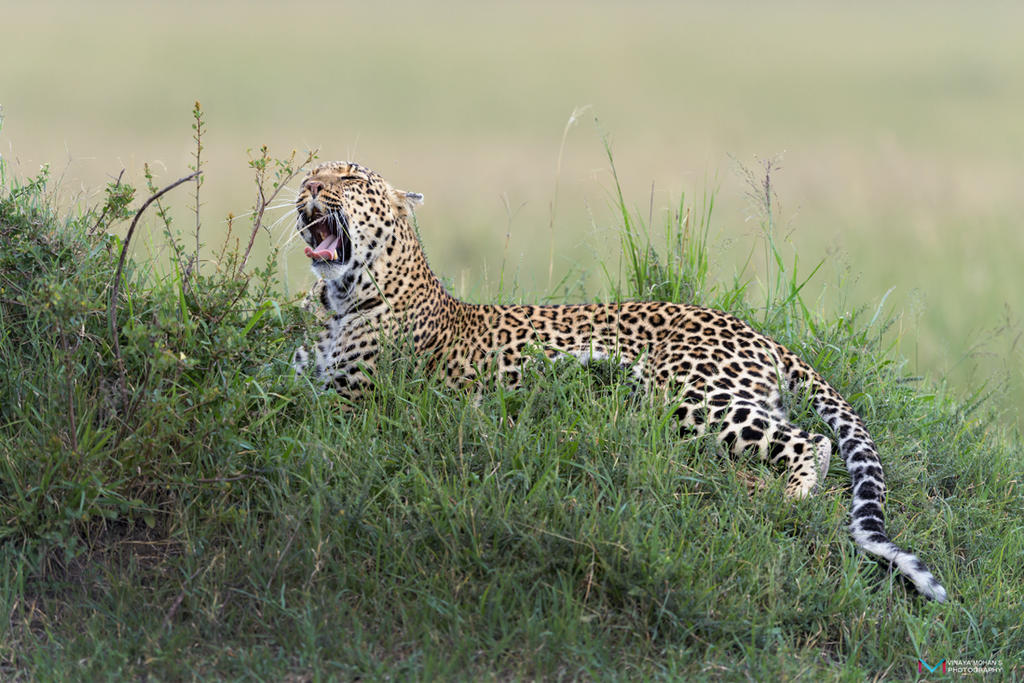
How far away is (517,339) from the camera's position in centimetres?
632

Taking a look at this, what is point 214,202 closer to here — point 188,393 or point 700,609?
point 188,393

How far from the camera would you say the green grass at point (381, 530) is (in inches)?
175

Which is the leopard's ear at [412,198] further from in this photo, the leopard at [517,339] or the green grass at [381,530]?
the green grass at [381,530]

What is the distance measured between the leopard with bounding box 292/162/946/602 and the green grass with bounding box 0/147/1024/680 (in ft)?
0.96

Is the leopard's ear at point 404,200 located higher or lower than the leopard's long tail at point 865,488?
higher

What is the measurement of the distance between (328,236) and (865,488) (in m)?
3.53

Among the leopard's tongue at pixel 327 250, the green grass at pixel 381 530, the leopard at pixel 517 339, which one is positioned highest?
the leopard's tongue at pixel 327 250

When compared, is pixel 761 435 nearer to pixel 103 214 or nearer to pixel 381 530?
pixel 381 530

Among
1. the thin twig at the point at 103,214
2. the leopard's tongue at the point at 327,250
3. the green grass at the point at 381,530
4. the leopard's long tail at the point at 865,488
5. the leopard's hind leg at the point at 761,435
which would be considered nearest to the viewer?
the green grass at the point at 381,530

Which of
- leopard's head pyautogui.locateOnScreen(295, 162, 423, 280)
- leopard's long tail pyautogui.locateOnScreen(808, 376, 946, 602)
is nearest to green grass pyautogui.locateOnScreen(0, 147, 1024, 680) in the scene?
leopard's long tail pyautogui.locateOnScreen(808, 376, 946, 602)

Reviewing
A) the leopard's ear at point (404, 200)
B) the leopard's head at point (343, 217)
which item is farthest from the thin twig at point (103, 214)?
the leopard's ear at point (404, 200)

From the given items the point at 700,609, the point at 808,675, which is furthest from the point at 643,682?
the point at 808,675

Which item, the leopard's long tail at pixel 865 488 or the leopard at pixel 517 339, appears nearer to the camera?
the leopard's long tail at pixel 865 488

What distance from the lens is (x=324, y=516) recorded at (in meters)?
4.88
